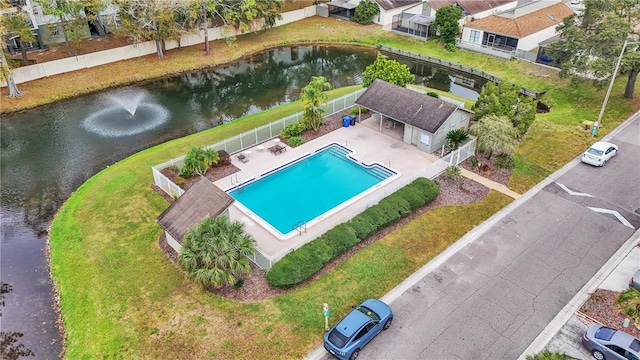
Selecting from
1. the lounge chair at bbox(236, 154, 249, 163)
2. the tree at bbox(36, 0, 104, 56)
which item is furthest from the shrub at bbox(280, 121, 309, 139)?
the tree at bbox(36, 0, 104, 56)

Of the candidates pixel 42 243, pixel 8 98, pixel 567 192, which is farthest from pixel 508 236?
pixel 8 98

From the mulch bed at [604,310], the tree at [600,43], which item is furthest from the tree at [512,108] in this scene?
the mulch bed at [604,310]

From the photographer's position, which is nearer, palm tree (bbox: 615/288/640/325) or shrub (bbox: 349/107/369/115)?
palm tree (bbox: 615/288/640/325)

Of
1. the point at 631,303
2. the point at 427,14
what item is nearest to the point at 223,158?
the point at 631,303

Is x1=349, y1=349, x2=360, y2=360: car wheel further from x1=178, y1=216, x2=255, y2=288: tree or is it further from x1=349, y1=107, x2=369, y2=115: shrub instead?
x1=349, y1=107, x2=369, y2=115: shrub

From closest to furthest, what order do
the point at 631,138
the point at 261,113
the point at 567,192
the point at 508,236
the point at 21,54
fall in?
the point at 508,236
the point at 567,192
the point at 631,138
the point at 261,113
the point at 21,54

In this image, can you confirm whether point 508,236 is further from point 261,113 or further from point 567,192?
point 261,113

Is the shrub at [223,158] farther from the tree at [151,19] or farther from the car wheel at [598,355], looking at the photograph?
Answer: the tree at [151,19]
